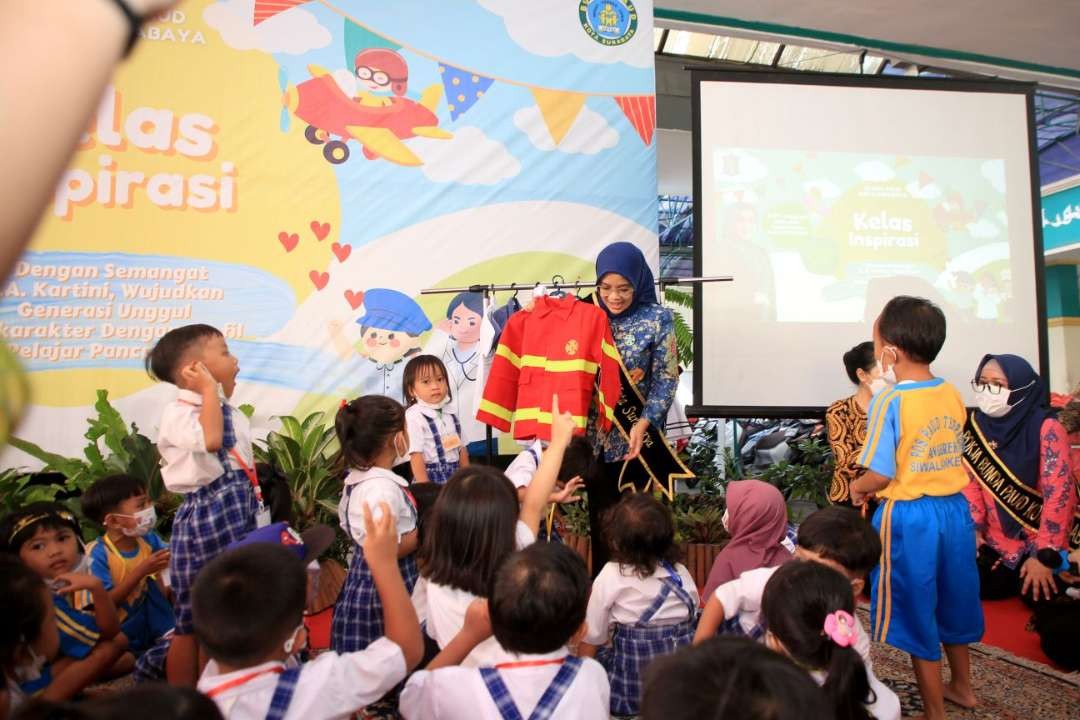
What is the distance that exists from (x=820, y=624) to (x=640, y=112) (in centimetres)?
382

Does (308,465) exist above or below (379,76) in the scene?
below

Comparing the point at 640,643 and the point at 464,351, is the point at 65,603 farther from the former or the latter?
the point at 464,351

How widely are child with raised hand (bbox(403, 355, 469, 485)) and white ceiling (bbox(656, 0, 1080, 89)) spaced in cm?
325

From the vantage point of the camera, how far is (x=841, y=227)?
4.25 metres

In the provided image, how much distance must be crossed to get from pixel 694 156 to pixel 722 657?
371 cm

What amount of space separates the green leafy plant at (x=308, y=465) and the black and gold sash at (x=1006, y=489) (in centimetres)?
273

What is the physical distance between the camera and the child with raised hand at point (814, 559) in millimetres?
1898

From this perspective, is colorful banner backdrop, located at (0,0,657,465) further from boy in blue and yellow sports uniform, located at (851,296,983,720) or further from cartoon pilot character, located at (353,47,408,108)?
boy in blue and yellow sports uniform, located at (851,296,983,720)

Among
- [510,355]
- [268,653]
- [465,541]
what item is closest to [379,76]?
[510,355]

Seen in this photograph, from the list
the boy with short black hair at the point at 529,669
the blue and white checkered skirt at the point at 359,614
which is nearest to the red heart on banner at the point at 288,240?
the blue and white checkered skirt at the point at 359,614

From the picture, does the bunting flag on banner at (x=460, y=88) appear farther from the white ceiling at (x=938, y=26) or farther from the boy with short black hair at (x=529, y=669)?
the boy with short black hair at (x=529, y=669)

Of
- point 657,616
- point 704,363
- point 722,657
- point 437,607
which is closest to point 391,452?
point 437,607

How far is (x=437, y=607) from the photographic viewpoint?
1.80m

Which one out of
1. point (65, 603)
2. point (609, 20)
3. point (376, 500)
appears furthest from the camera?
point (609, 20)
